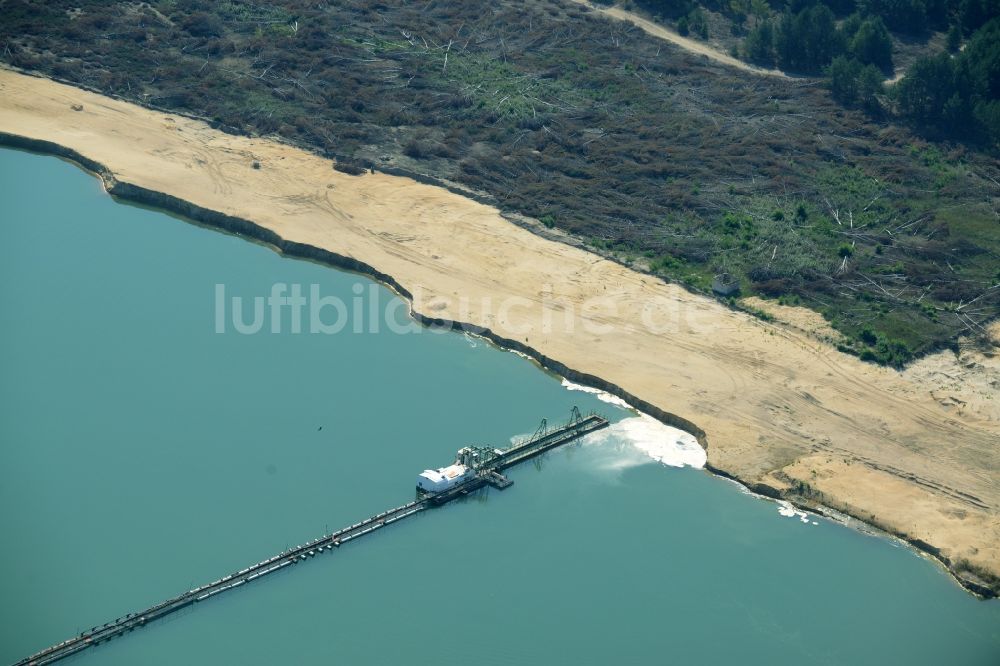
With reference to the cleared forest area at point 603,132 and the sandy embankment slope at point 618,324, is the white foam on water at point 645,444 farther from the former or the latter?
the cleared forest area at point 603,132

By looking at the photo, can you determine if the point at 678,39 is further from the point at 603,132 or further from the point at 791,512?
the point at 791,512

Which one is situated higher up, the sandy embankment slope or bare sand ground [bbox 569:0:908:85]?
bare sand ground [bbox 569:0:908:85]

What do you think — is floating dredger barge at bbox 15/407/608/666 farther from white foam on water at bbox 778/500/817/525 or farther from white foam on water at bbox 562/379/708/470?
white foam on water at bbox 778/500/817/525

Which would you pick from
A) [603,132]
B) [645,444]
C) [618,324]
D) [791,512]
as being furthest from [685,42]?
[791,512]

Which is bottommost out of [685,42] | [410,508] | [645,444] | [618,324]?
[410,508]

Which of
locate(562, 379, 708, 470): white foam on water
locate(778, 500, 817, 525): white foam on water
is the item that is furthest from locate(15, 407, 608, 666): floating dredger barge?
locate(778, 500, 817, 525): white foam on water
